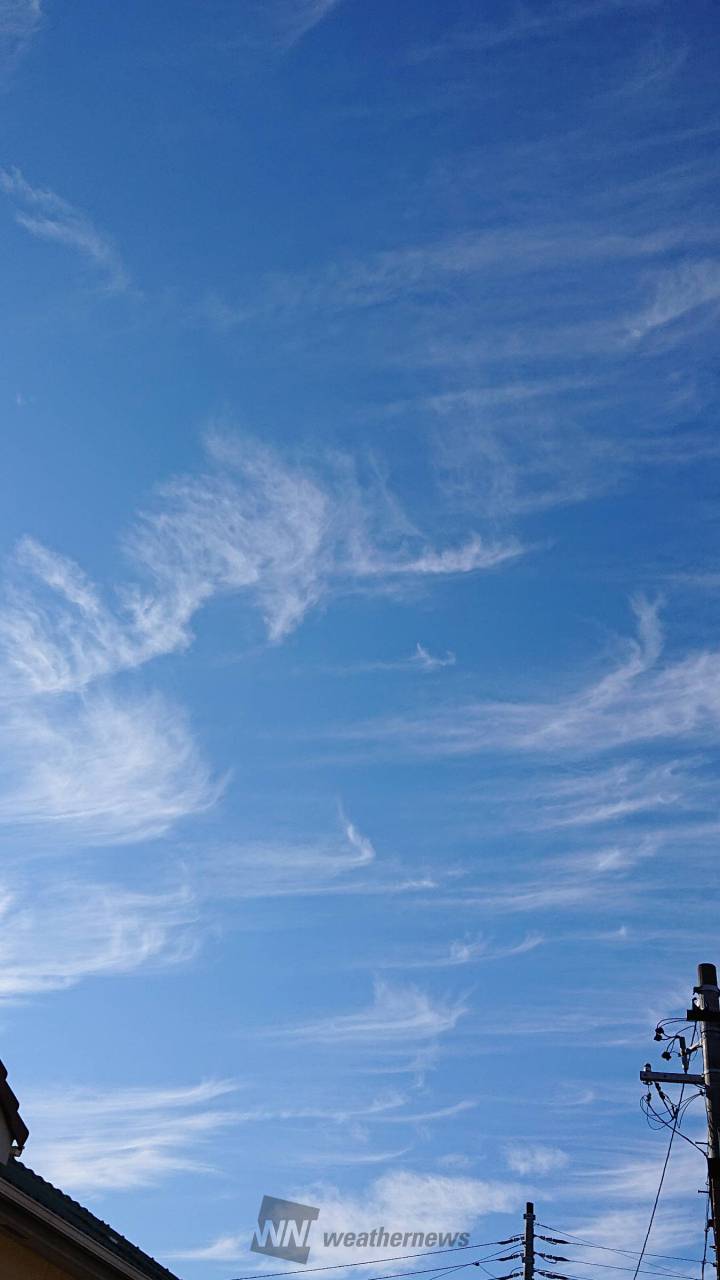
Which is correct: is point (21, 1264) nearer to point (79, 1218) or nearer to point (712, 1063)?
point (79, 1218)

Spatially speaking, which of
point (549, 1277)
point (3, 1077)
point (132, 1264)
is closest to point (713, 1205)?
point (132, 1264)

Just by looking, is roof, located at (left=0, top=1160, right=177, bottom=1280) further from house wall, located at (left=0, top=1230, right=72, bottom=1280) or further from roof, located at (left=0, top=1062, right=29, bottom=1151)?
roof, located at (left=0, top=1062, right=29, bottom=1151)

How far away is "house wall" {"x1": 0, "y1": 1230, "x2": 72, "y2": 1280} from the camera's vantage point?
1284 cm

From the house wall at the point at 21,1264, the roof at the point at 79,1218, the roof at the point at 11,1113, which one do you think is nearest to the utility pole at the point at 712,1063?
the roof at the point at 79,1218

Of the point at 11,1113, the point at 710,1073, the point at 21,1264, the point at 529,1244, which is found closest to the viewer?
the point at 21,1264

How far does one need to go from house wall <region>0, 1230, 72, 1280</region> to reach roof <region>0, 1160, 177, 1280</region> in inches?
20.5

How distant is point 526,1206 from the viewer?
3841 centimetres

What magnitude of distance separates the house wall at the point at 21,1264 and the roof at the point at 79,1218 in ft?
1.71

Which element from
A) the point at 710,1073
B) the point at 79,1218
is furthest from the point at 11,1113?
the point at 710,1073

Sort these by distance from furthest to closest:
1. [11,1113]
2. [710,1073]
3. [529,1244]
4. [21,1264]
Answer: [529,1244] → [11,1113] → [710,1073] → [21,1264]

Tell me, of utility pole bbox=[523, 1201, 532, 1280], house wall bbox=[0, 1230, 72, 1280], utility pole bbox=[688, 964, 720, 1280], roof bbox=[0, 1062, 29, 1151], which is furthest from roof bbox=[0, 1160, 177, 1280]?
utility pole bbox=[523, 1201, 532, 1280]

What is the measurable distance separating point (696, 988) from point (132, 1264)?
10.0m

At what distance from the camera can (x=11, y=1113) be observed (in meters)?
21.3

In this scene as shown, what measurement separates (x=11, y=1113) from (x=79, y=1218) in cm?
849
